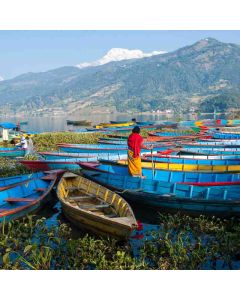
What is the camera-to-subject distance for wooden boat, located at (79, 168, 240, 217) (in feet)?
29.9

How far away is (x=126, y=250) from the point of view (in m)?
7.38

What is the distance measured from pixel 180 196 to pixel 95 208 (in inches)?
95.3

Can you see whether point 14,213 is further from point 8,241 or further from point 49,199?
point 49,199

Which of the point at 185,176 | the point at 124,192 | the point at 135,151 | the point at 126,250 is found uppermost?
the point at 135,151

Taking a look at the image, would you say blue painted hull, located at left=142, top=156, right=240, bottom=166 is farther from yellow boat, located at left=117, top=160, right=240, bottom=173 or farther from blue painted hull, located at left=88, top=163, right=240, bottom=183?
blue painted hull, located at left=88, top=163, right=240, bottom=183

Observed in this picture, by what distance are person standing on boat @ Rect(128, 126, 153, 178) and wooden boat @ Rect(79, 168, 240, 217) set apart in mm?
246

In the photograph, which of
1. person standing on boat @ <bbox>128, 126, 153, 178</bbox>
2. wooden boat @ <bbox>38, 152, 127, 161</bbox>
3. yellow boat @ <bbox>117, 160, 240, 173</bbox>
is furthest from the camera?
wooden boat @ <bbox>38, 152, 127, 161</bbox>

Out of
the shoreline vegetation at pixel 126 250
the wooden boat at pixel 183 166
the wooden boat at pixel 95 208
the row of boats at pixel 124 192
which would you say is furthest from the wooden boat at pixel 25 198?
the wooden boat at pixel 183 166

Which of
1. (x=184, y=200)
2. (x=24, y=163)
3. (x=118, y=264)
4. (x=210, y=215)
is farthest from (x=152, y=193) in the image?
(x=24, y=163)

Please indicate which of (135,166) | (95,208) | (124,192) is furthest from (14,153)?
(95,208)

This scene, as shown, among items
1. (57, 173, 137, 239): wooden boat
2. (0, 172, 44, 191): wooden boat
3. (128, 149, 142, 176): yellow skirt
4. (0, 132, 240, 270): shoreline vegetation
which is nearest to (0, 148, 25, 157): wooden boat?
(0, 172, 44, 191): wooden boat

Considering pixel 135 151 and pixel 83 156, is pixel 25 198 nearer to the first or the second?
pixel 135 151

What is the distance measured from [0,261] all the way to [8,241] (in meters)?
0.77

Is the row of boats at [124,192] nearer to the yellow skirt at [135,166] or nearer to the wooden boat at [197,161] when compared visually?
the wooden boat at [197,161]
